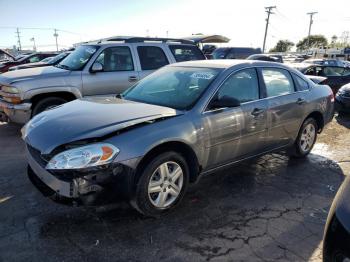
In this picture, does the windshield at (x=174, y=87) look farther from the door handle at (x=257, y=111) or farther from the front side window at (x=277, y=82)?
the front side window at (x=277, y=82)

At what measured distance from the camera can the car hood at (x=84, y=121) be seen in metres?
3.31

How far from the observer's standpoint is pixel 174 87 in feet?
14.5

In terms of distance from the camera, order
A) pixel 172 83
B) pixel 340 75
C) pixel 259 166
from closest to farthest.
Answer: pixel 172 83
pixel 259 166
pixel 340 75

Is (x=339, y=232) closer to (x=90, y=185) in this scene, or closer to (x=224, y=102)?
(x=90, y=185)

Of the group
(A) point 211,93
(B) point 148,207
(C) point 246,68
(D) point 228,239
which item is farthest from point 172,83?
(D) point 228,239

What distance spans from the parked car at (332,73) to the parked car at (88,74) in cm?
524

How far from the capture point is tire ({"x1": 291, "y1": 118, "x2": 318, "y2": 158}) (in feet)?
18.0

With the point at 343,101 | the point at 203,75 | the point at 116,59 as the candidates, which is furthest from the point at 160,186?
the point at 343,101

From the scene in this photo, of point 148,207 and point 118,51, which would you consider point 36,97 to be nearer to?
point 118,51

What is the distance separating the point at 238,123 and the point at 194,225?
1.37m

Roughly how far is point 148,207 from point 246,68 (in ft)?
7.30

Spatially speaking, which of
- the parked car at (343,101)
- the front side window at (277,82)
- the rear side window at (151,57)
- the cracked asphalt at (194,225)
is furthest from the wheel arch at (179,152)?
the parked car at (343,101)

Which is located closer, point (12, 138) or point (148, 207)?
point (148, 207)

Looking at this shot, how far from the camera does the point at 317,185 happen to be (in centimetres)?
470
